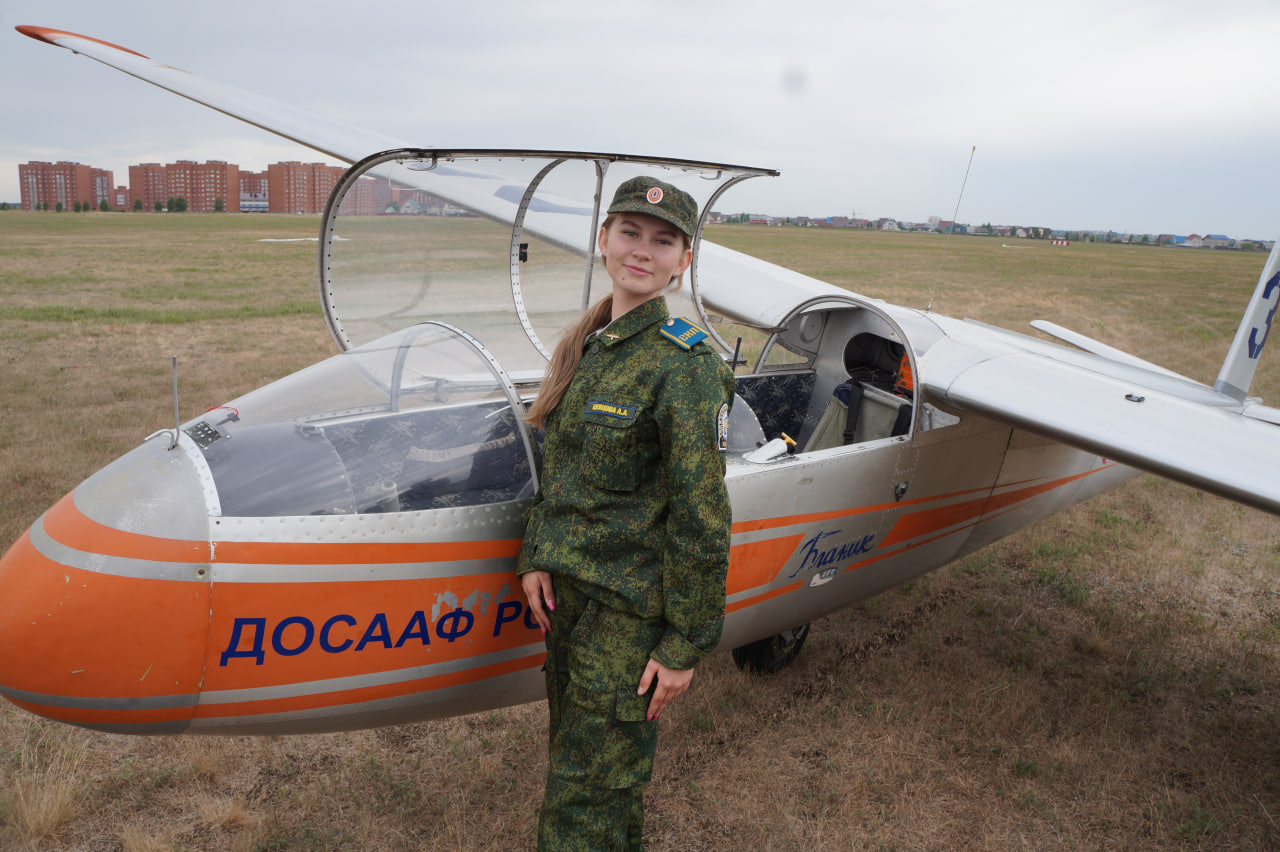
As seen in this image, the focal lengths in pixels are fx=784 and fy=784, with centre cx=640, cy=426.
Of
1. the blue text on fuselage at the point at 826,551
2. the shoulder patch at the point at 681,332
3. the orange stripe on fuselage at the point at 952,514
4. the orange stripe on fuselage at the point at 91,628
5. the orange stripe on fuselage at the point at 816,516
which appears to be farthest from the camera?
the orange stripe on fuselage at the point at 952,514

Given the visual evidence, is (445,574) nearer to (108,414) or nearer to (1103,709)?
(1103,709)

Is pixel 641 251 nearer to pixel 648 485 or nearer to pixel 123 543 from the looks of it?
pixel 648 485

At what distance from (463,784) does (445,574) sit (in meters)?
1.69

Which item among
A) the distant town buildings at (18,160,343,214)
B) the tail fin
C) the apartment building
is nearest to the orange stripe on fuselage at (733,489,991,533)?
the tail fin

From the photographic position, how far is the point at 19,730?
3863 mm

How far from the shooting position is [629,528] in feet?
7.54

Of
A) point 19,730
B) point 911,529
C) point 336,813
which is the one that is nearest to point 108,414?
point 19,730

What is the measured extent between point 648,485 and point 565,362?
535mm

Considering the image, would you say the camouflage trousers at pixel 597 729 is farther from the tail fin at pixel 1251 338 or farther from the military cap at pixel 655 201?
the tail fin at pixel 1251 338

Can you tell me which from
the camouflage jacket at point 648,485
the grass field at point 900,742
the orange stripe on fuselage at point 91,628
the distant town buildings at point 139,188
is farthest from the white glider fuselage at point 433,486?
the distant town buildings at point 139,188

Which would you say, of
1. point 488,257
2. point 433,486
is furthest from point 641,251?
point 488,257

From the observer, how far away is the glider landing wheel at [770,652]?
470 centimetres

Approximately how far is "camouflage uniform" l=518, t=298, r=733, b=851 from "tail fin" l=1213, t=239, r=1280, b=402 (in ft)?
15.5

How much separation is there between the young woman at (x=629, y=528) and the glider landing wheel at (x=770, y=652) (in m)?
2.33
